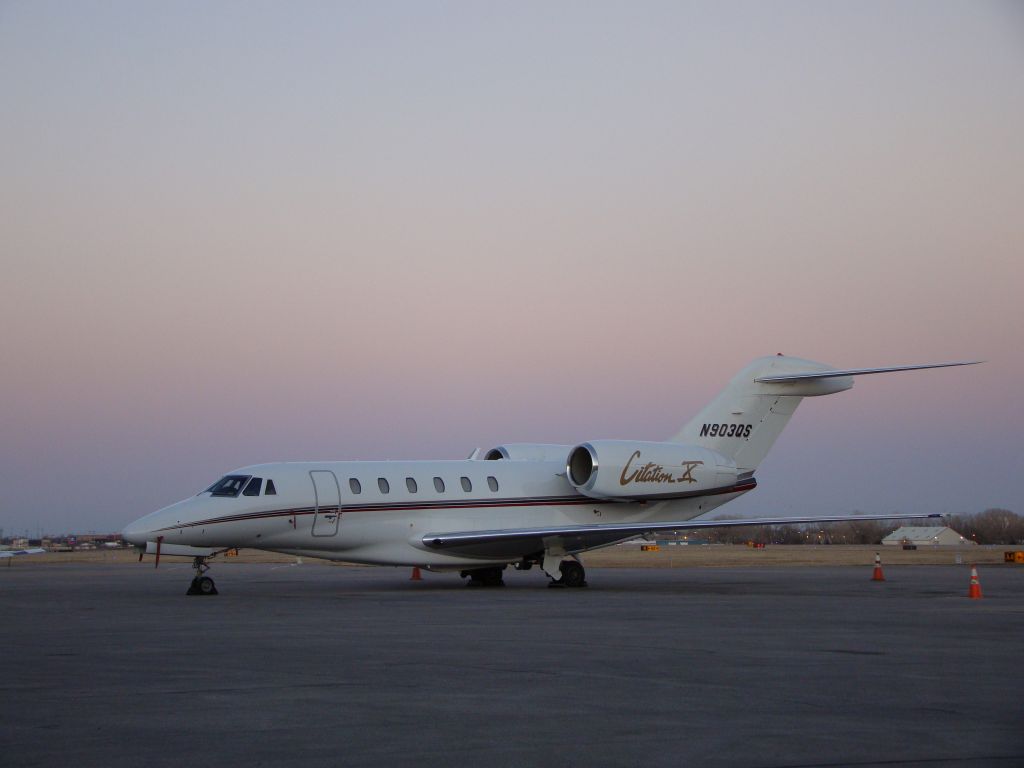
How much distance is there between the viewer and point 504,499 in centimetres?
2589

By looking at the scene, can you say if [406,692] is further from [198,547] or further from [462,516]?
Result: [462,516]

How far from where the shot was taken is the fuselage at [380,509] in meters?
22.5

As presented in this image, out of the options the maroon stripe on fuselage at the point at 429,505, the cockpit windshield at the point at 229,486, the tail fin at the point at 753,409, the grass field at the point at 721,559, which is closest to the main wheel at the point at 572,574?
the maroon stripe on fuselage at the point at 429,505

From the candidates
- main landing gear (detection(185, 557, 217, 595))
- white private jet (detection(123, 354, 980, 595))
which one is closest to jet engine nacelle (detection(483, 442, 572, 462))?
white private jet (detection(123, 354, 980, 595))

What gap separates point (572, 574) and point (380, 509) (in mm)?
4276

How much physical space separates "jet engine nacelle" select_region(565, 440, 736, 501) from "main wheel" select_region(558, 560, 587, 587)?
6.12 ft

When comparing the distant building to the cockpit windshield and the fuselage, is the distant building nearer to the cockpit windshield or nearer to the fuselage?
the fuselage

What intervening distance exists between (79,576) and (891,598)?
2203cm

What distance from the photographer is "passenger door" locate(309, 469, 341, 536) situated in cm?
2353

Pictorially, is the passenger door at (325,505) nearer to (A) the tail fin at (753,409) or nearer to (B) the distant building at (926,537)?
(A) the tail fin at (753,409)

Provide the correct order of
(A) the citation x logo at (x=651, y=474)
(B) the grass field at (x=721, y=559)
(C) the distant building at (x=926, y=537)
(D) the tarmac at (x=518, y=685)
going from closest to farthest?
(D) the tarmac at (x=518, y=685)
(A) the citation x logo at (x=651, y=474)
(B) the grass field at (x=721, y=559)
(C) the distant building at (x=926, y=537)

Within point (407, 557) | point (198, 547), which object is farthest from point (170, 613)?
point (407, 557)

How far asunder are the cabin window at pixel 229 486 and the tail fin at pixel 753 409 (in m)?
10.4

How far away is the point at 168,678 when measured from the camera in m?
9.59
